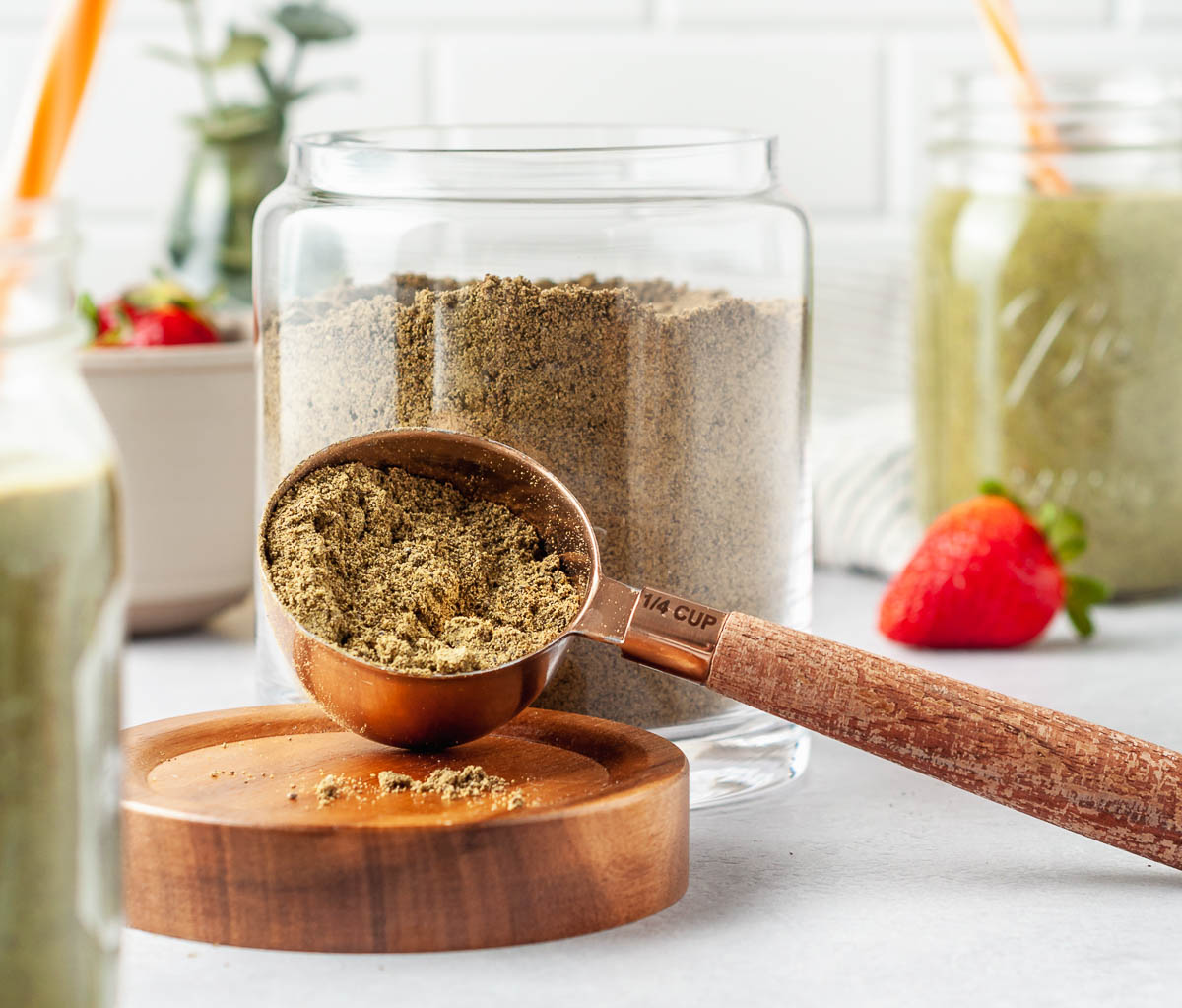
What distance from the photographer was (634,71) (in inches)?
56.4

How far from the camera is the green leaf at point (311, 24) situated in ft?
3.71

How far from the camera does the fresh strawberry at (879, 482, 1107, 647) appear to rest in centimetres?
88

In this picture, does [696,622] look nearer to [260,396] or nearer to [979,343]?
[260,396]

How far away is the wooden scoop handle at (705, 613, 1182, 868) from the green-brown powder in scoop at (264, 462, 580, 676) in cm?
8

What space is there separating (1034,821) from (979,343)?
0.44 m

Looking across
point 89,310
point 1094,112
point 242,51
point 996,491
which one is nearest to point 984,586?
point 996,491

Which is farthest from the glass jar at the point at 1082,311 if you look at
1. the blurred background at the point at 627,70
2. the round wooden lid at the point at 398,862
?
the round wooden lid at the point at 398,862

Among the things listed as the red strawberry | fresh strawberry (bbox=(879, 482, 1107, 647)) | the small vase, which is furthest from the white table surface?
the small vase

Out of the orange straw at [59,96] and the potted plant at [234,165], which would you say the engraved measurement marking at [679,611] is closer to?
the orange straw at [59,96]

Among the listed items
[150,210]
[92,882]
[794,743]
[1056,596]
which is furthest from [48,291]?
[150,210]

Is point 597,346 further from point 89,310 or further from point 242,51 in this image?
point 242,51

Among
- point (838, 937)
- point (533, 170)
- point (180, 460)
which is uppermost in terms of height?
point (533, 170)

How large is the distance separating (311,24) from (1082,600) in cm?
68

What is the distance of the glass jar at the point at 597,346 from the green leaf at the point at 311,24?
520 millimetres
